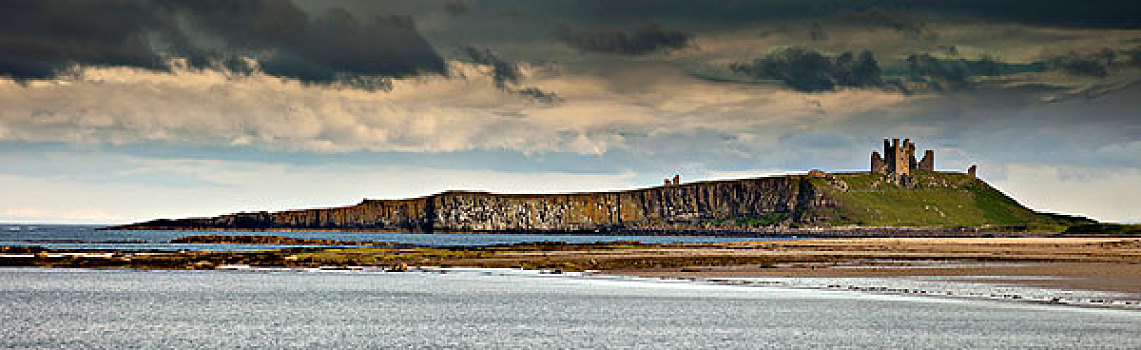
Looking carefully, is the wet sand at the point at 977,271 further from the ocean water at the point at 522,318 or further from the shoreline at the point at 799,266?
the ocean water at the point at 522,318

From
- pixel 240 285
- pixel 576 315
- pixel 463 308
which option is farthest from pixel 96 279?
pixel 576 315

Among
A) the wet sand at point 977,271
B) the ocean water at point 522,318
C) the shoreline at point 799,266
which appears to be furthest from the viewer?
the shoreline at point 799,266

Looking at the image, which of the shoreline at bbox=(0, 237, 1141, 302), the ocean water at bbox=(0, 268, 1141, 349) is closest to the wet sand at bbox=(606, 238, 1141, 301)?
the shoreline at bbox=(0, 237, 1141, 302)

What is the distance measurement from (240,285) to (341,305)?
16.4m

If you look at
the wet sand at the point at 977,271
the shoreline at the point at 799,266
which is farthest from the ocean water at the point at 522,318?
the wet sand at the point at 977,271

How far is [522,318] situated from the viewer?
4359 centimetres

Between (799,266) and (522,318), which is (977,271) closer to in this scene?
(799,266)

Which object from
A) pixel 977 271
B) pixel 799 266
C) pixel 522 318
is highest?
pixel 799 266

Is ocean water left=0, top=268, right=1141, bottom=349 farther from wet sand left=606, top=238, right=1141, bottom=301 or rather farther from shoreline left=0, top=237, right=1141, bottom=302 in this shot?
wet sand left=606, top=238, right=1141, bottom=301

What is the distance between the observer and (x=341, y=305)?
49844 millimetres

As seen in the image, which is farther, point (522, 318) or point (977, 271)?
point (977, 271)

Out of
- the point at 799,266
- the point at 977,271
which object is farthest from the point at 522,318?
the point at 799,266

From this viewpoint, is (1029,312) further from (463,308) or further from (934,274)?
(934,274)

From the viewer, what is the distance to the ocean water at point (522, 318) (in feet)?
117
